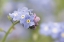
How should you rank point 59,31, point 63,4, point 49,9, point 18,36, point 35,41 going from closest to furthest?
point 59,31, point 35,41, point 18,36, point 63,4, point 49,9

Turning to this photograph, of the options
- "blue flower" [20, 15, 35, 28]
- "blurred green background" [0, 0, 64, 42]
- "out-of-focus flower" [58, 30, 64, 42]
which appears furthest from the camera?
"blurred green background" [0, 0, 64, 42]

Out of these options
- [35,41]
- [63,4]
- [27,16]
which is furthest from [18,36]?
[27,16]

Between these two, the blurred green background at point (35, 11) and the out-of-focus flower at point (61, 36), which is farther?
the blurred green background at point (35, 11)

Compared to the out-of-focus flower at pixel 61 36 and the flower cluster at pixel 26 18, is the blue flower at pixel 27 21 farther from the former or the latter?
the out-of-focus flower at pixel 61 36

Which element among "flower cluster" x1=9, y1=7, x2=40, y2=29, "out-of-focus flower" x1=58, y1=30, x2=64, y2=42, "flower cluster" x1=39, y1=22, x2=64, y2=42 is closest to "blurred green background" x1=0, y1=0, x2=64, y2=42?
"flower cluster" x1=39, y1=22, x2=64, y2=42

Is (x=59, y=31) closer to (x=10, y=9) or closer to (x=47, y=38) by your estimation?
(x=47, y=38)

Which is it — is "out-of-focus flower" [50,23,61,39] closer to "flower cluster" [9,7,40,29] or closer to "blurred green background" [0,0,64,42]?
"blurred green background" [0,0,64,42]

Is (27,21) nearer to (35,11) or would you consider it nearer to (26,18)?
(26,18)

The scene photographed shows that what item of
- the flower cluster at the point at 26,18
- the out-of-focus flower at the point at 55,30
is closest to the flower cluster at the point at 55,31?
the out-of-focus flower at the point at 55,30
